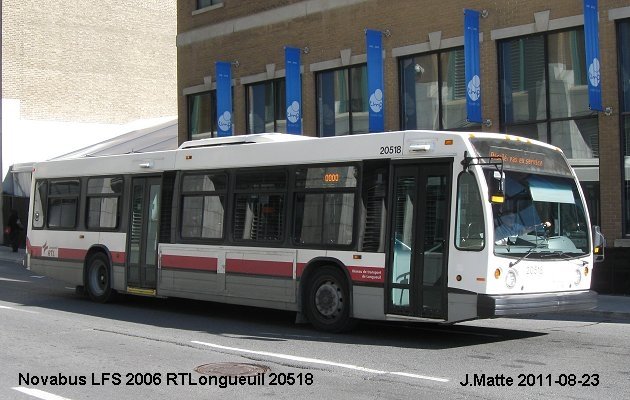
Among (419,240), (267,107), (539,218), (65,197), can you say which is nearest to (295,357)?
(419,240)

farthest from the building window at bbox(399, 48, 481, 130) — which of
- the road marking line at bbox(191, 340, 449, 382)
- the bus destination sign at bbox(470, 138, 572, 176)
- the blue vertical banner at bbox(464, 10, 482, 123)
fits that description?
the road marking line at bbox(191, 340, 449, 382)

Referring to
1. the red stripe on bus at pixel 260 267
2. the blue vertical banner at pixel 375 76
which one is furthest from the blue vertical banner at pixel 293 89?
the red stripe on bus at pixel 260 267

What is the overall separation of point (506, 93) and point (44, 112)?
27.3m

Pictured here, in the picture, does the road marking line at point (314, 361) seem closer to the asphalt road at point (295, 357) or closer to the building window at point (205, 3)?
the asphalt road at point (295, 357)

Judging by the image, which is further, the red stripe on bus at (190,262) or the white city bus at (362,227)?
the red stripe on bus at (190,262)

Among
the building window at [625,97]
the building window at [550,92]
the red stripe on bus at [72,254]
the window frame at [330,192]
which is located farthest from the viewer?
the building window at [550,92]

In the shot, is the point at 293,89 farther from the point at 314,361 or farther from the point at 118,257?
the point at 314,361

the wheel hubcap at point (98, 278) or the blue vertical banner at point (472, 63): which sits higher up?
the blue vertical banner at point (472, 63)

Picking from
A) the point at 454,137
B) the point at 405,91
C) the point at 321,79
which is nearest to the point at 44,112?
the point at 321,79

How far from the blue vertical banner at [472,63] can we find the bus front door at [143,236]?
8168 millimetres

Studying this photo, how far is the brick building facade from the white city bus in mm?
5652

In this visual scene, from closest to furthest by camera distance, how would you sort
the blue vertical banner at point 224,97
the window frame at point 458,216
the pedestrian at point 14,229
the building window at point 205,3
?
the window frame at point 458,216
the blue vertical banner at point 224,97
the building window at point 205,3
the pedestrian at point 14,229

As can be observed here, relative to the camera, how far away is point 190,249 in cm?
1484

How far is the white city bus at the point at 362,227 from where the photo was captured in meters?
10.9
